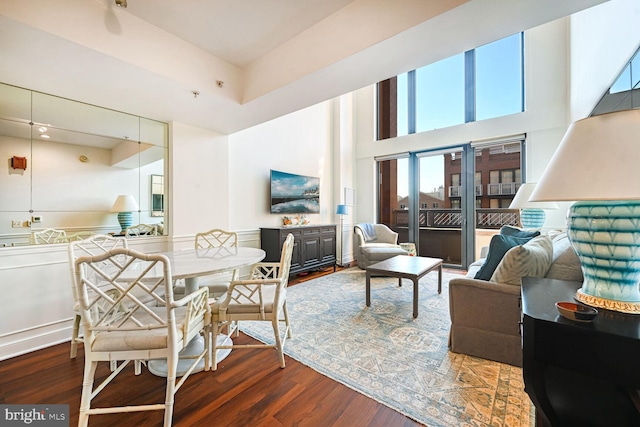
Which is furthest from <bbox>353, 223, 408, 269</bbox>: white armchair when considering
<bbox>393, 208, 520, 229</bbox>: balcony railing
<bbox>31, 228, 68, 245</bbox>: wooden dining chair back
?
<bbox>31, 228, 68, 245</bbox>: wooden dining chair back

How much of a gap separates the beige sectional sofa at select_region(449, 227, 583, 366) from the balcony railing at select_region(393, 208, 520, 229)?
309 centimetres

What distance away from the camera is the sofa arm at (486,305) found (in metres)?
1.80

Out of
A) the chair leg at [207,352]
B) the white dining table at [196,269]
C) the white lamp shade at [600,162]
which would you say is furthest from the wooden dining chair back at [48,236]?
the white lamp shade at [600,162]

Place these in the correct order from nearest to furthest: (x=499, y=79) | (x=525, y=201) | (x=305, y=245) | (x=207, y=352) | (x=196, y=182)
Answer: (x=207, y=352)
(x=196, y=182)
(x=525, y=201)
(x=305, y=245)
(x=499, y=79)

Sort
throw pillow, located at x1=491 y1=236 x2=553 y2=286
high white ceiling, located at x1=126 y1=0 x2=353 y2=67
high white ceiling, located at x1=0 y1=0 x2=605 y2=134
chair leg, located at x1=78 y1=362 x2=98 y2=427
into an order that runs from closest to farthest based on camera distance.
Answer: chair leg, located at x1=78 y1=362 x2=98 y2=427 → high white ceiling, located at x1=0 y1=0 x2=605 y2=134 → throw pillow, located at x1=491 y1=236 x2=553 y2=286 → high white ceiling, located at x1=126 y1=0 x2=353 y2=67

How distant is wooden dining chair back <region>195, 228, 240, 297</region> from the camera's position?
2295mm

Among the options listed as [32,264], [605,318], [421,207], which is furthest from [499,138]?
[32,264]

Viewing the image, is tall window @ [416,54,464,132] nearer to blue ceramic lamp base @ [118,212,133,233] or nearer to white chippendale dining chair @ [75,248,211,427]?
blue ceramic lamp base @ [118,212,133,233]

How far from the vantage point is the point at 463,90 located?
Result: 16.4ft

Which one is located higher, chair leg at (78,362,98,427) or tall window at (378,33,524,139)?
tall window at (378,33,524,139)

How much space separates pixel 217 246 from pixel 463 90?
531cm

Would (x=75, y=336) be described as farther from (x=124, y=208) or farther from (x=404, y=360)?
(x=404, y=360)

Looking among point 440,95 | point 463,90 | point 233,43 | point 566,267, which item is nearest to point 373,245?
point 566,267

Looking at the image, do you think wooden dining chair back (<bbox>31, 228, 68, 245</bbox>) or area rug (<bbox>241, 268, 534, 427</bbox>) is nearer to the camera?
area rug (<bbox>241, 268, 534, 427</bbox>)
